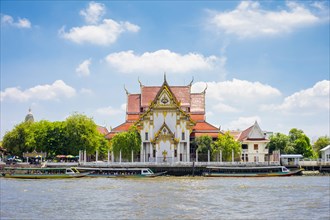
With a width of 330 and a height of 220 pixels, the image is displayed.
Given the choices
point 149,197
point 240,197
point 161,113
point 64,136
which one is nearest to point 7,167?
point 64,136

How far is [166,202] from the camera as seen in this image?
36812 mm

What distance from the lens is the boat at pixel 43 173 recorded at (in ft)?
213

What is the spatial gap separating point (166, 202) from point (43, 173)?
3420 cm

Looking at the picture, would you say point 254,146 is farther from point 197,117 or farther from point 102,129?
point 102,129

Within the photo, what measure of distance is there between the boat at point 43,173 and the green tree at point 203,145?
21.9m

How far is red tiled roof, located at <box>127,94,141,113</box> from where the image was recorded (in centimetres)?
9456

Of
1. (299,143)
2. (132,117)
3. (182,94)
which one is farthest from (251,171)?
(132,117)

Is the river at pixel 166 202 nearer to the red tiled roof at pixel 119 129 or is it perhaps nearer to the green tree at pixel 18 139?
the green tree at pixel 18 139

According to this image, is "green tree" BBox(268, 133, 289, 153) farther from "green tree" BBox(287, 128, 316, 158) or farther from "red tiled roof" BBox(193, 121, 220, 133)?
"red tiled roof" BBox(193, 121, 220, 133)

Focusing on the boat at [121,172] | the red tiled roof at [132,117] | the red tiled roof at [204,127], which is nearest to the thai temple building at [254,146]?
the red tiled roof at [204,127]

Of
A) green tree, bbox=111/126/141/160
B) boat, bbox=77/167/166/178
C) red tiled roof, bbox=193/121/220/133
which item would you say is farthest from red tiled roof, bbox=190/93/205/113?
boat, bbox=77/167/166/178

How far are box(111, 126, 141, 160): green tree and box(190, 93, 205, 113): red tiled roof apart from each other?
16.7 metres

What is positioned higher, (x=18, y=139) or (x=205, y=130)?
(x=205, y=130)

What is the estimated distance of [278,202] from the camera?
3712cm
